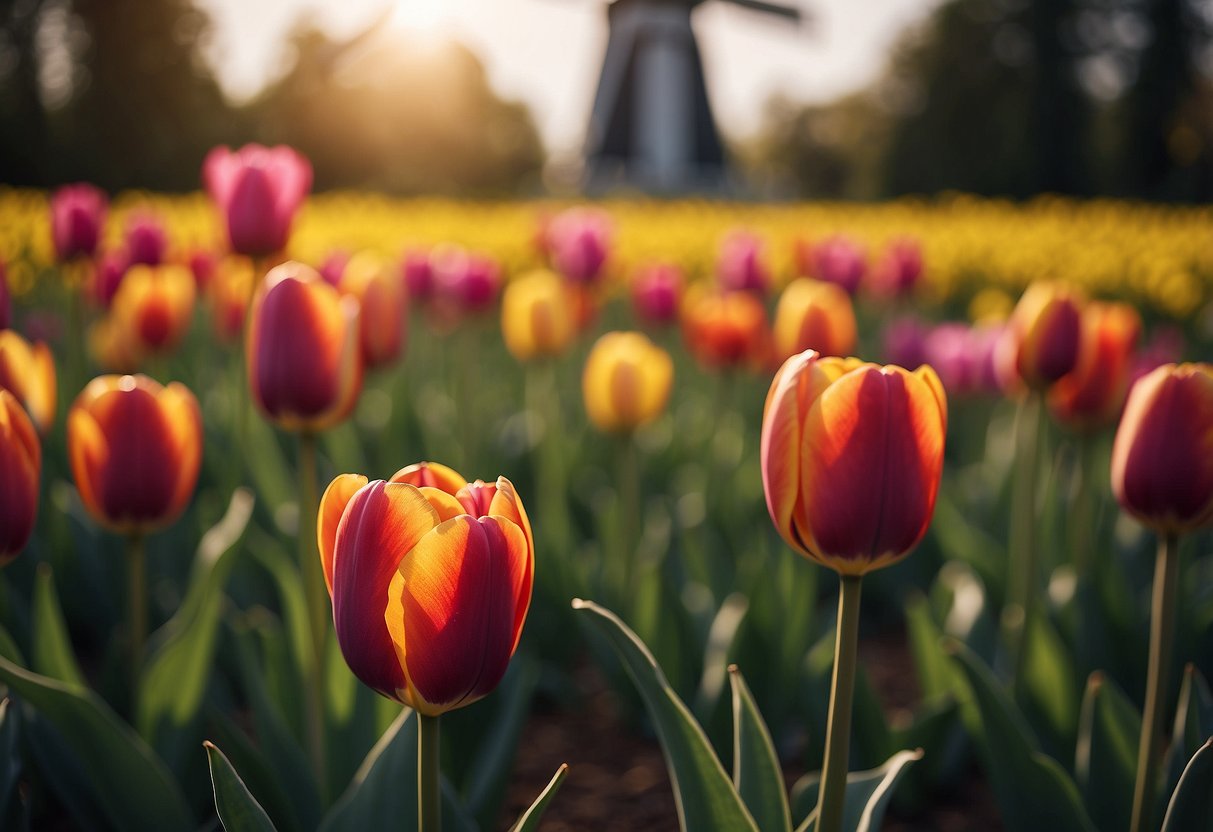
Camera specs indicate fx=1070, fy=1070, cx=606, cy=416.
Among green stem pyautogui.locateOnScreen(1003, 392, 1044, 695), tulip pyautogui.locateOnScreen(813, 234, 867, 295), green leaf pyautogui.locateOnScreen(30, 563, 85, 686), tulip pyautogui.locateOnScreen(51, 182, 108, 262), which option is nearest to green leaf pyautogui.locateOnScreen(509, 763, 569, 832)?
green leaf pyautogui.locateOnScreen(30, 563, 85, 686)

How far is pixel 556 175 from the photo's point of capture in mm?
37812

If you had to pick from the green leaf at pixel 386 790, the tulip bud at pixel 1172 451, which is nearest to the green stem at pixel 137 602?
the green leaf at pixel 386 790

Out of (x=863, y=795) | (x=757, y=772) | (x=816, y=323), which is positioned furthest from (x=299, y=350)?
(x=816, y=323)

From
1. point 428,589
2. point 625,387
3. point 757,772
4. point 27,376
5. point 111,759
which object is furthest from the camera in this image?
point 625,387

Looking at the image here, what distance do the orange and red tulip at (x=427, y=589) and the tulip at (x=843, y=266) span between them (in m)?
3.52

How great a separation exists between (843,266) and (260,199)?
2613mm

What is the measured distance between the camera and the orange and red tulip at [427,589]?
3.02 feet

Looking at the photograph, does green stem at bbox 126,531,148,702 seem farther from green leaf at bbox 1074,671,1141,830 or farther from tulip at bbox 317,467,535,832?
green leaf at bbox 1074,671,1141,830

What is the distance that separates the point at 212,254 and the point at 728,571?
7.77ft

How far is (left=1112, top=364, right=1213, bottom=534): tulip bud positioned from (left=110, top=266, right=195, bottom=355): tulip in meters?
2.52

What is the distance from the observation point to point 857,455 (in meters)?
1.03

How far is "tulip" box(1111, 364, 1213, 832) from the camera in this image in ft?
4.27

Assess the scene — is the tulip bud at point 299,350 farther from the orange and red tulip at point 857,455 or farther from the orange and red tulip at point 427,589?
the orange and red tulip at point 857,455

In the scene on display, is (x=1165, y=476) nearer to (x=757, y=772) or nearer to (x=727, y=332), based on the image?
(x=757, y=772)
